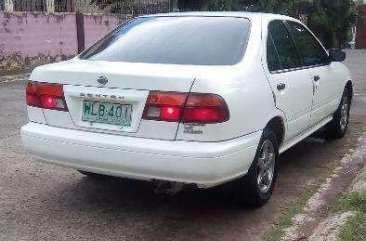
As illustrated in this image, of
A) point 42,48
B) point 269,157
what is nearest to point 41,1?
point 42,48

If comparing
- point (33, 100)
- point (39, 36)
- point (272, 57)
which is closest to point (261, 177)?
point (272, 57)

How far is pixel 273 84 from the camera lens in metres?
4.27

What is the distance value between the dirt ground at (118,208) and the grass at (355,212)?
464 millimetres

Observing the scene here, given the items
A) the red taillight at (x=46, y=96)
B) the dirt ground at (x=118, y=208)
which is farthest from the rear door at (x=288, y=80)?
the red taillight at (x=46, y=96)

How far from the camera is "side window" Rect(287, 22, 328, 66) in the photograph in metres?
5.22

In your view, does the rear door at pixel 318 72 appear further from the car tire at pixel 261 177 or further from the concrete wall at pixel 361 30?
the concrete wall at pixel 361 30

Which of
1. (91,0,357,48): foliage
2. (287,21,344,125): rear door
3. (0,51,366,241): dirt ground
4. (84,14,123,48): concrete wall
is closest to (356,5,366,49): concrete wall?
(91,0,357,48): foliage

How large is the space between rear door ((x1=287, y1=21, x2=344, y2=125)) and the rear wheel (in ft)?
1.21

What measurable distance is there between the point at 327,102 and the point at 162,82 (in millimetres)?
2725

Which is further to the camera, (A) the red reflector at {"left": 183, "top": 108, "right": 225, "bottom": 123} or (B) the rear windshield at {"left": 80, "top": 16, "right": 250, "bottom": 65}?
(B) the rear windshield at {"left": 80, "top": 16, "right": 250, "bottom": 65}

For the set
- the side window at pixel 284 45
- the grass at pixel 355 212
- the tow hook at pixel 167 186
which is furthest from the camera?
the side window at pixel 284 45

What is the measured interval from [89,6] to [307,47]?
40.5 feet

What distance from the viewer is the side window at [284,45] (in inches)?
184

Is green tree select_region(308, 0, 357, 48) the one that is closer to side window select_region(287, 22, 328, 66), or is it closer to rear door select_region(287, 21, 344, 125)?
rear door select_region(287, 21, 344, 125)
